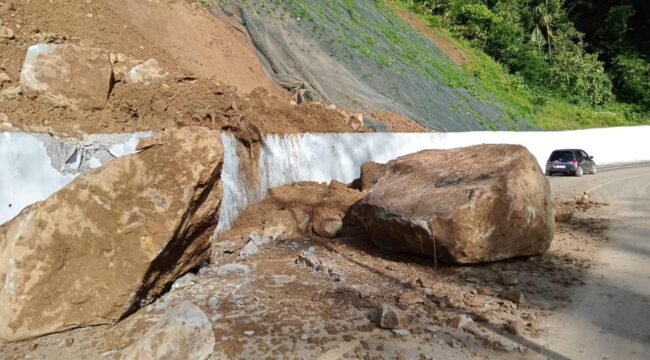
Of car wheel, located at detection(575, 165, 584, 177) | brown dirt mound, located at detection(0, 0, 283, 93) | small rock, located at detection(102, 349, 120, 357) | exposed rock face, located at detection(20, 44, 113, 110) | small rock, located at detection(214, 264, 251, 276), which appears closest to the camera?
small rock, located at detection(102, 349, 120, 357)

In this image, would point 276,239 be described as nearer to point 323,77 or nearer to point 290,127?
point 290,127

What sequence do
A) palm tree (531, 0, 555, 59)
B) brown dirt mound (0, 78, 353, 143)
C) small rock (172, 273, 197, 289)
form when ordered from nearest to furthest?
1. small rock (172, 273, 197, 289)
2. brown dirt mound (0, 78, 353, 143)
3. palm tree (531, 0, 555, 59)

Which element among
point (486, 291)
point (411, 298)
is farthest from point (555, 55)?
point (411, 298)

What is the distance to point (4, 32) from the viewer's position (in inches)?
338

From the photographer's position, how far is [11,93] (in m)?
7.53

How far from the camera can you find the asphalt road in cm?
462

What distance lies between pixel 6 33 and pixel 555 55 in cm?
4170

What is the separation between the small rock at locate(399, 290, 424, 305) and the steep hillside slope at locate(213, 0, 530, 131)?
10.8 m

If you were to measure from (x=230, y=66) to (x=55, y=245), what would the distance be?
413 inches

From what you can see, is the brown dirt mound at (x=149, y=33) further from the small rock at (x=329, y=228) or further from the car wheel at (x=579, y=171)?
the car wheel at (x=579, y=171)

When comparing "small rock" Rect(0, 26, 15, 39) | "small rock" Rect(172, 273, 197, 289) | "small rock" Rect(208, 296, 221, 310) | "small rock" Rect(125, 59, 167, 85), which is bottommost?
"small rock" Rect(172, 273, 197, 289)

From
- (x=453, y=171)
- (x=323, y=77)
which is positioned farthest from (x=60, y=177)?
(x=323, y=77)

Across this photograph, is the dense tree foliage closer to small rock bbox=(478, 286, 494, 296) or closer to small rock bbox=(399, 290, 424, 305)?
small rock bbox=(478, 286, 494, 296)

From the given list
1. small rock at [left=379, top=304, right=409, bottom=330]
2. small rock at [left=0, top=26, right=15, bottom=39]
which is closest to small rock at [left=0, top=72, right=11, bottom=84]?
small rock at [left=0, top=26, right=15, bottom=39]
